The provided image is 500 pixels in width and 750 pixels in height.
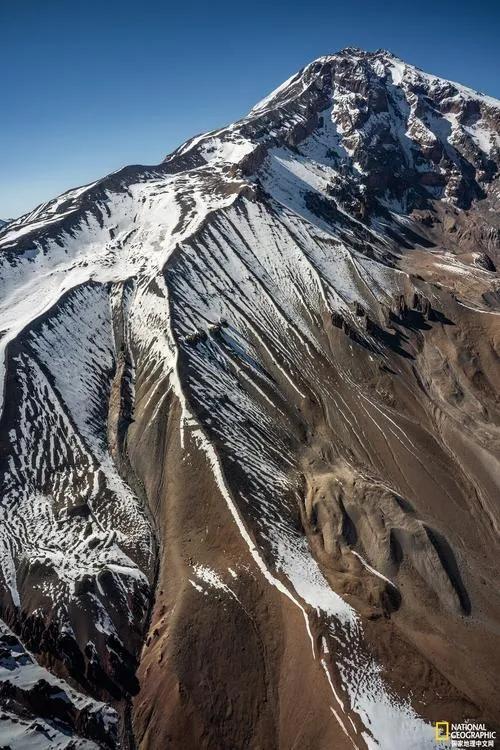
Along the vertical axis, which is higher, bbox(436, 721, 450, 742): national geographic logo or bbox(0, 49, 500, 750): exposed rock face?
bbox(0, 49, 500, 750): exposed rock face

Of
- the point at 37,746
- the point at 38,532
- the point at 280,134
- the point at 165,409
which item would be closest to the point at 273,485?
the point at 165,409

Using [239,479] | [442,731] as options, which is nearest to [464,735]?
[442,731]

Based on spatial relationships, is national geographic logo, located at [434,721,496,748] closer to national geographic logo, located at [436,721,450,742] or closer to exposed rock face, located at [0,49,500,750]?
national geographic logo, located at [436,721,450,742]

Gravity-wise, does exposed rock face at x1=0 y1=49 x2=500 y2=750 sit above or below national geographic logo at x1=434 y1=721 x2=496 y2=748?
above

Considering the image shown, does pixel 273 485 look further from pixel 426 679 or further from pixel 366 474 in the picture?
pixel 426 679

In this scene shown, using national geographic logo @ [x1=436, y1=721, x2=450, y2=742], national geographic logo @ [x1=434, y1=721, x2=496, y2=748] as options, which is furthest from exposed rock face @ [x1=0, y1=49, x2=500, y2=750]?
national geographic logo @ [x1=434, y1=721, x2=496, y2=748]

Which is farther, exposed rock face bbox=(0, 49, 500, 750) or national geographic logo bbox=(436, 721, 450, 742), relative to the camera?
exposed rock face bbox=(0, 49, 500, 750)

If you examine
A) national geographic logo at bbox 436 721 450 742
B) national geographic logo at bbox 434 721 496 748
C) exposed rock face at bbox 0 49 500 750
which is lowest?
national geographic logo at bbox 434 721 496 748
